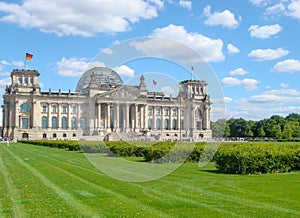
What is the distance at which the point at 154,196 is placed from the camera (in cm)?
1373

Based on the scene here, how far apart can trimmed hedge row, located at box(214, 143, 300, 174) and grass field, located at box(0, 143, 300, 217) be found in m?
1.01

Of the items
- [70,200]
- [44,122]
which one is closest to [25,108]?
[44,122]

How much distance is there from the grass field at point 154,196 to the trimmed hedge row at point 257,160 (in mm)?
1005

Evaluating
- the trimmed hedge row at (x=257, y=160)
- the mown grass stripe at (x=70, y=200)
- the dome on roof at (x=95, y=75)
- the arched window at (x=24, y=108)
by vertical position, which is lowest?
the mown grass stripe at (x=70, y=200)

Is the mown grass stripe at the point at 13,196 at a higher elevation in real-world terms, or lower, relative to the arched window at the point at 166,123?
lower

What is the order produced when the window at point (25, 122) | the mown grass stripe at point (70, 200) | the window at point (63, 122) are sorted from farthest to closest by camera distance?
the window at point (63, 122) < the window at point (25, 122) < the mown grass stripe at point (70, 200)

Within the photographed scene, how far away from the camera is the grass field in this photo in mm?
11336

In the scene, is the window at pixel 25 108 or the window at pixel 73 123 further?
the window at pixel 73 123

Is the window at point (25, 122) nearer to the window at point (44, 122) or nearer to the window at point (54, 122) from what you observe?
the window at point (44, 122)

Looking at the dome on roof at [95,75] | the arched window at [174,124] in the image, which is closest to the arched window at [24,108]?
the arched window at [174,124]

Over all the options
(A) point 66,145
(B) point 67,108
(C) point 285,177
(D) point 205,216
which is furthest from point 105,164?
(B) point 67,108

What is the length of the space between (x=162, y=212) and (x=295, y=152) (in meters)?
12.6

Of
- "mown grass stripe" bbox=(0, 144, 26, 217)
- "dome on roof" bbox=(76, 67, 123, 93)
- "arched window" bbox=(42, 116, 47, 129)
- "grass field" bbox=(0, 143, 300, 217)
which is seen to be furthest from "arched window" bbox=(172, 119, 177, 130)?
"mown grass stripe" bbox=(0, 144, 26, 217)

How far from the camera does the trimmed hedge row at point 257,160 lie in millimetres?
19828
